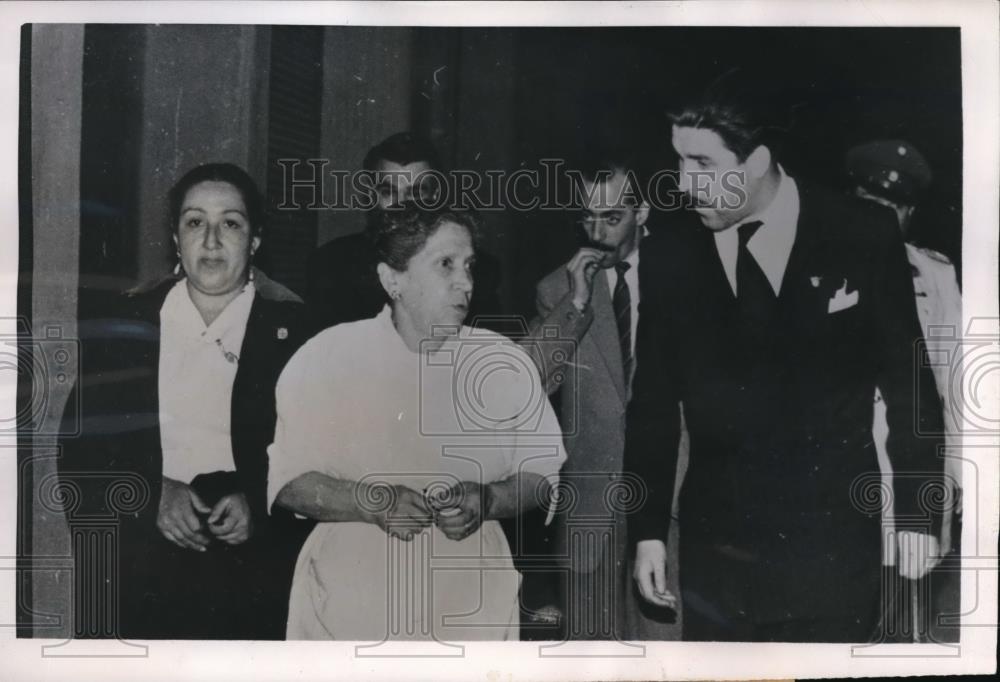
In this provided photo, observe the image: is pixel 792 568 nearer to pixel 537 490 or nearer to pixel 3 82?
pixel 537 490

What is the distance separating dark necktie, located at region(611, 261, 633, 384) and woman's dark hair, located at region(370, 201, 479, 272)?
432 millimetres

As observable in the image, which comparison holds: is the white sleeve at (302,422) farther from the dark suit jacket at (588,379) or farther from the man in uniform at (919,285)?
the man in uniform at (919,285)

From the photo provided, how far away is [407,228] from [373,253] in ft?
0.40

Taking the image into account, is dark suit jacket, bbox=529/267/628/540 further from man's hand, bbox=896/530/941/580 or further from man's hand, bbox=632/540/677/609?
man's hand, bbox=896/530/941/580

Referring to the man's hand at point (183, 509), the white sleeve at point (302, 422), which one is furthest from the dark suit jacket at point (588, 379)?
the man's hand at point (183, 509)

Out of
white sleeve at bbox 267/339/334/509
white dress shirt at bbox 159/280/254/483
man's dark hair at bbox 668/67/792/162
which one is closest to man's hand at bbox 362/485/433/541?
white sleeve at bbox 267/339/334/509

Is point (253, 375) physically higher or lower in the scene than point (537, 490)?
higher

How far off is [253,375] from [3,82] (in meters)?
1.12

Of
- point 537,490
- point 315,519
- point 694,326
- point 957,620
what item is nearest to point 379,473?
point 315,519

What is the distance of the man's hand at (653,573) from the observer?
213 cm

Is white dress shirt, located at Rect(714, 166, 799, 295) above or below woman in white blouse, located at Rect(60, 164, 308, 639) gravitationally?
above

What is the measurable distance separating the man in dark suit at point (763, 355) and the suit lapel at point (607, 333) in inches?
2.2

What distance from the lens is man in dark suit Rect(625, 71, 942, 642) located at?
2.11 m

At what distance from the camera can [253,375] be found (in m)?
2.13
